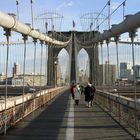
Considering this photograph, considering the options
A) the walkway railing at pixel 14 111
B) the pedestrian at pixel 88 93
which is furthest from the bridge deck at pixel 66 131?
the pedestrian at pixel 88 93

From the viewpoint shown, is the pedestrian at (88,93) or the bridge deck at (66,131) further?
the pedestrian at (88,93)

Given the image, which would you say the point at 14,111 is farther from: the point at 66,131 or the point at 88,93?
the point at 88,93

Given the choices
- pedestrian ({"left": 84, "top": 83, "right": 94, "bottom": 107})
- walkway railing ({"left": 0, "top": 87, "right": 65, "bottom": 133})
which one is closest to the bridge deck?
walkway railing ({"left": 0, "top": 87, "right": 65, "bottom": 133})

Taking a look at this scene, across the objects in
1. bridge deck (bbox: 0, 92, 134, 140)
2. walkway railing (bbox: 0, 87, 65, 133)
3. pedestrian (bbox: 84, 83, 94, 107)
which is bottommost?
bridge deck (bbox: 0, 92, 134, 140)

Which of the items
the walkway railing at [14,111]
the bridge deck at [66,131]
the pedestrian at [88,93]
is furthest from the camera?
the pedestrian at [88,93]

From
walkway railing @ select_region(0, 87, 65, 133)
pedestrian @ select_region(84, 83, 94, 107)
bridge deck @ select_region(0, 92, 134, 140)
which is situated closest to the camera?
bridge deck @ select_region(0, 92, 134, 140)

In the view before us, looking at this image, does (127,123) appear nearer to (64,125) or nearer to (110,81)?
(64,125)

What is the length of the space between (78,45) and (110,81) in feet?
42.4

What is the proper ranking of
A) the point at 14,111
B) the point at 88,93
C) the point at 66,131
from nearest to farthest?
the point at 66,131 → the point at 14,111 → the point at 88,93

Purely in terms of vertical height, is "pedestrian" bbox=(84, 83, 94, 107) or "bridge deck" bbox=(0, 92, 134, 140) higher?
"pedestrian" bbox=(84, 83, 94, 107)

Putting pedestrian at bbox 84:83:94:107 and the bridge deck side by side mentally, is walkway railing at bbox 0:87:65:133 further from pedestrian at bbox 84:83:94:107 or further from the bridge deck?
pedestrian at bbox 84:83:94:107

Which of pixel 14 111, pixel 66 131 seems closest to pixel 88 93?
pixel 14 111

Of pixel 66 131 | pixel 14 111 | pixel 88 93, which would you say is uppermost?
pixel 88 93

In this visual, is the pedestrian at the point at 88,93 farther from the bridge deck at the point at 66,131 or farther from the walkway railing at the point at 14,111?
the bridge deck at the point at 66,131
